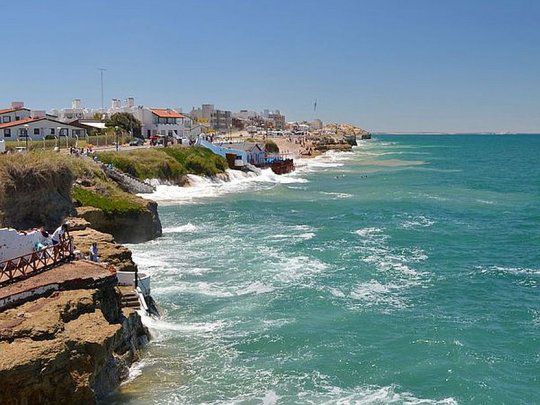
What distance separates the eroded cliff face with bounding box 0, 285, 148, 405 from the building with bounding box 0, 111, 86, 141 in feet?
164

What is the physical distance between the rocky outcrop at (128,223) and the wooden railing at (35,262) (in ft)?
45.8

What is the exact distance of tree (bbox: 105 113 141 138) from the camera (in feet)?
Result: 301

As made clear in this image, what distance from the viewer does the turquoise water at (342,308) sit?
58.9 feet

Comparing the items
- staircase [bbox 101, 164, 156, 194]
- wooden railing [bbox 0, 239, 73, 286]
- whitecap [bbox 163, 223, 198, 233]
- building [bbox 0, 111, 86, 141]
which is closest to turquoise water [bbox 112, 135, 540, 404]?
whitecap [bbox 163, 223, 198, 233]

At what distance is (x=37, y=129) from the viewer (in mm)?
69500

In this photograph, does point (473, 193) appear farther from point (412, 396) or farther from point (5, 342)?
point (5, 342)

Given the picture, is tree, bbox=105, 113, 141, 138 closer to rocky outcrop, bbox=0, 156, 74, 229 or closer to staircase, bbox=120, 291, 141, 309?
rocky outcrop, bbox=0, 156, 74, 229

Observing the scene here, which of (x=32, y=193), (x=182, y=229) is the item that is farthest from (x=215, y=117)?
(x=32, y=193)

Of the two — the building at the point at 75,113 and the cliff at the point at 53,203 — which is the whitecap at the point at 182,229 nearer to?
the cliff at the point at 53,203

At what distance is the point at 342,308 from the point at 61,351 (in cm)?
1304

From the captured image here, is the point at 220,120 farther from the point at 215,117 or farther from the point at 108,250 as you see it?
the point at 108,250

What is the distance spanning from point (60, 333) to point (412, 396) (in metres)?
9.74

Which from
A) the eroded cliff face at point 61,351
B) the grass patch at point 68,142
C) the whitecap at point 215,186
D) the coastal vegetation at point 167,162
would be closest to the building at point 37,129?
the grass patch at point 68,142

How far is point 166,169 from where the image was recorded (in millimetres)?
63875
